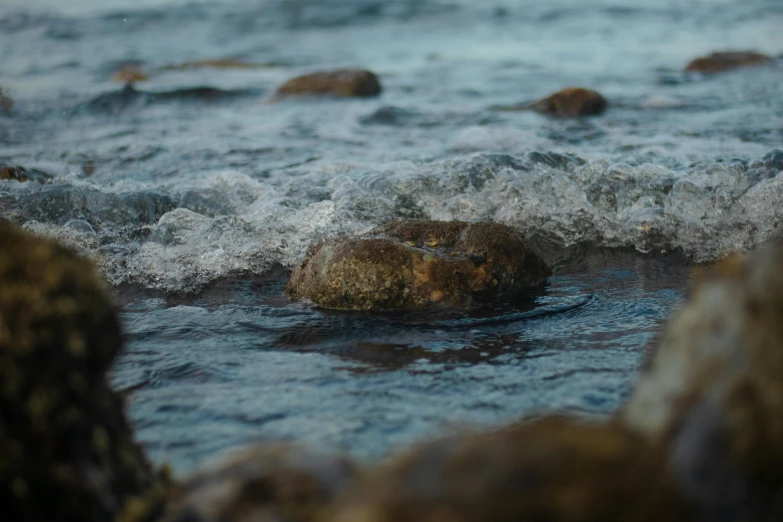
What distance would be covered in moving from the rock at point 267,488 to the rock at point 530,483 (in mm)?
186

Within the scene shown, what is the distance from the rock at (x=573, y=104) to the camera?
1076 cm

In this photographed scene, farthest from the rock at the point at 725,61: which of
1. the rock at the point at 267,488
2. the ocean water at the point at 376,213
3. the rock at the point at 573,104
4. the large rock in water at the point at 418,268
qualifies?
the rock at the point at 267,488

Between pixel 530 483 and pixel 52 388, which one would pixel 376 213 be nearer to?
pixel 52 388

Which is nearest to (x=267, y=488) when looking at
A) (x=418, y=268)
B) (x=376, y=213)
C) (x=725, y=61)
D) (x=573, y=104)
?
(x=418, y=268)

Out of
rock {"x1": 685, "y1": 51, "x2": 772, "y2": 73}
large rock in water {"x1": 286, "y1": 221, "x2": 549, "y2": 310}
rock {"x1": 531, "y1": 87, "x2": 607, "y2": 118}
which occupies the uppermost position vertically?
rock {"x1": 685, "y1": 51, "x2": 772, "y2": 73}

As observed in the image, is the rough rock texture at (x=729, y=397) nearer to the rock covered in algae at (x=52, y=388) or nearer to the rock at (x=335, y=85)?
the rock covered in algae at (x=52, y=388)

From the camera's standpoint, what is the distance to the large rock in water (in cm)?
454

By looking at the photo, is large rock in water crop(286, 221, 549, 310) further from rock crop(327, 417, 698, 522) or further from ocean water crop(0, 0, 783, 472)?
rock crop(327, 417, 698, 522)

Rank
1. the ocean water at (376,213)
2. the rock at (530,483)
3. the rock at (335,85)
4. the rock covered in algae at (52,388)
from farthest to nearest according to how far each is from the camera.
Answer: the rock at (335,85) < the ocean water at (376,213) < the rock covered in algae at (52,388) < the rock at (530,483)

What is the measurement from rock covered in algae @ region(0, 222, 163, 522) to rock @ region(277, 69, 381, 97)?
11.0 m

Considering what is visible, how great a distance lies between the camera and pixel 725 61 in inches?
543

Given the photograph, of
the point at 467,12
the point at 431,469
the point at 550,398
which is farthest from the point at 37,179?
the point at 467,12

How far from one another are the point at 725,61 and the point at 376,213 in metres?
9.64

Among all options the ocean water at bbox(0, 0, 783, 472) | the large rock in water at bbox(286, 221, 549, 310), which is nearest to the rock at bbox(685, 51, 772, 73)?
the ocean water at bbox(0, 0, 783, 472)
